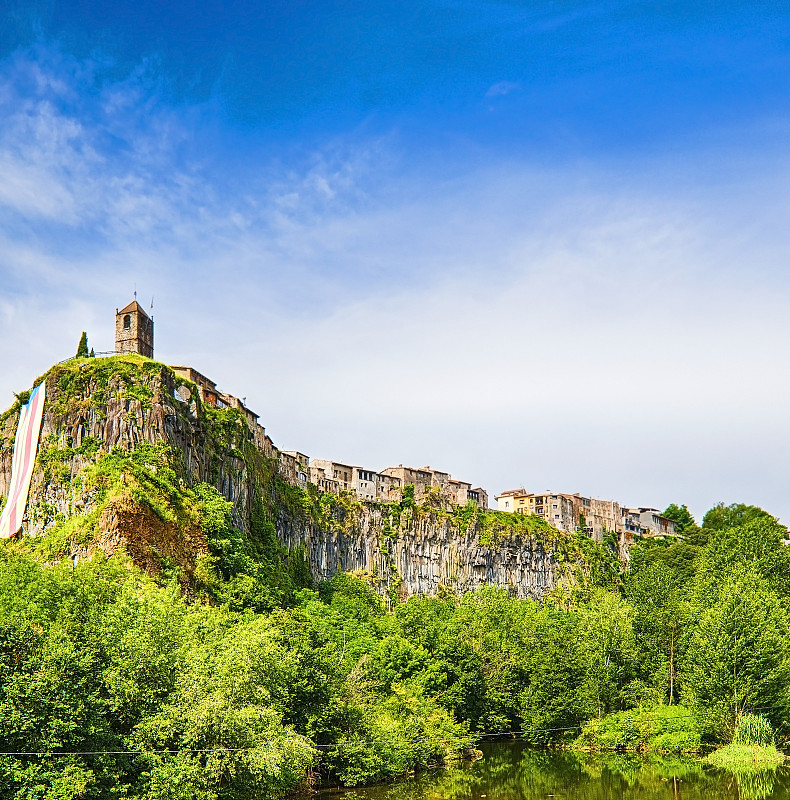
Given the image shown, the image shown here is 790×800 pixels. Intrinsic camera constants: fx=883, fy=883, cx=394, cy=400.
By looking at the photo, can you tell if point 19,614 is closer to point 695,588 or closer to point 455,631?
point 455,631

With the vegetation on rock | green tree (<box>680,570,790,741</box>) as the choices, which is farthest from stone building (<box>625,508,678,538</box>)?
green tree (<box>680,570,790,741</box>)

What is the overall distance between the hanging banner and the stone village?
1041 cm

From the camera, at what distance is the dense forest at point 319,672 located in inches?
1020

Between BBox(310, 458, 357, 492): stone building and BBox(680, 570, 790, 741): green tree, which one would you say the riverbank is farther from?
BBox(310, 458, 357, 492): stone building

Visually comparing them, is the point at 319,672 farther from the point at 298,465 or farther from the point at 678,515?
the point at 678,515

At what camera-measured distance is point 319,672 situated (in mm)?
38656

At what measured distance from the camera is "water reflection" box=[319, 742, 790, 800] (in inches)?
1524

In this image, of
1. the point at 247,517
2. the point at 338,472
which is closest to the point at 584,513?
the point at 338,472

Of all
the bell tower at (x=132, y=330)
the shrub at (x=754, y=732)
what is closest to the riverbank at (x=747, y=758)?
the shrub at (x=754, y=732)

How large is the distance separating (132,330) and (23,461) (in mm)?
19902

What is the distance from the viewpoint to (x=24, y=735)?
80.2 feet

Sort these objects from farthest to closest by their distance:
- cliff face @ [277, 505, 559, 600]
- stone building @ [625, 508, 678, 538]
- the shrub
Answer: stone building @ [625, 508, 678, 538]
cliff face @ [277, 505, 559, 600]
the shrub

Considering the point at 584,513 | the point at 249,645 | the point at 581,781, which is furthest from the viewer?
the point at 584,513

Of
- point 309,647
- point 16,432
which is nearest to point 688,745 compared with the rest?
point 309,647
